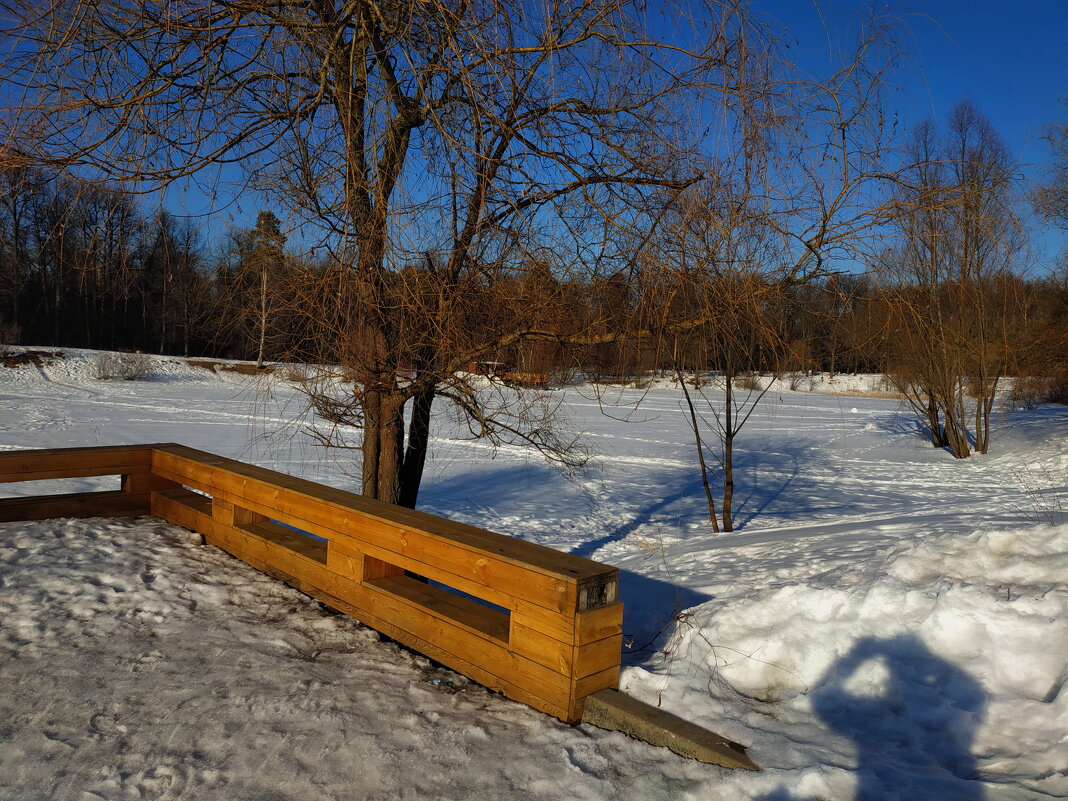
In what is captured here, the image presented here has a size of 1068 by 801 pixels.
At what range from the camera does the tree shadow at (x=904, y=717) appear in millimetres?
2393

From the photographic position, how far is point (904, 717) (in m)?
2.83

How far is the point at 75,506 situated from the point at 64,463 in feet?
1.09

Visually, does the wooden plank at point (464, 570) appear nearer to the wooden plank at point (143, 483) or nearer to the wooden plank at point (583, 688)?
the wooden plank at point (583, 688)

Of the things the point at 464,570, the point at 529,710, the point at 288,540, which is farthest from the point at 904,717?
the point at 288,540

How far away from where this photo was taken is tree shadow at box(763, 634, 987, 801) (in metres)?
2.39

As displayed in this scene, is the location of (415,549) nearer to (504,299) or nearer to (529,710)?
(529,710)

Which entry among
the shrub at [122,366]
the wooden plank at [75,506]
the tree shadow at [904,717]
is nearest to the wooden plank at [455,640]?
the tree shadow at [904,717]

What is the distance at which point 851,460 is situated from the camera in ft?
54.9

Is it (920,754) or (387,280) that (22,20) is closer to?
(387,280)

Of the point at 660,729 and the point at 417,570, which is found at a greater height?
the point at 417,570

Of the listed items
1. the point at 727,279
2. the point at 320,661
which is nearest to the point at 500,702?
the point at 320,661

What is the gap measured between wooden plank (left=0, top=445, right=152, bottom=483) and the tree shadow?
17.0 feet

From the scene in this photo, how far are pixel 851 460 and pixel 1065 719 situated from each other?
1510 cm

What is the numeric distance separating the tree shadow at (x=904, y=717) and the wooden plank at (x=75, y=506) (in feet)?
16.8
